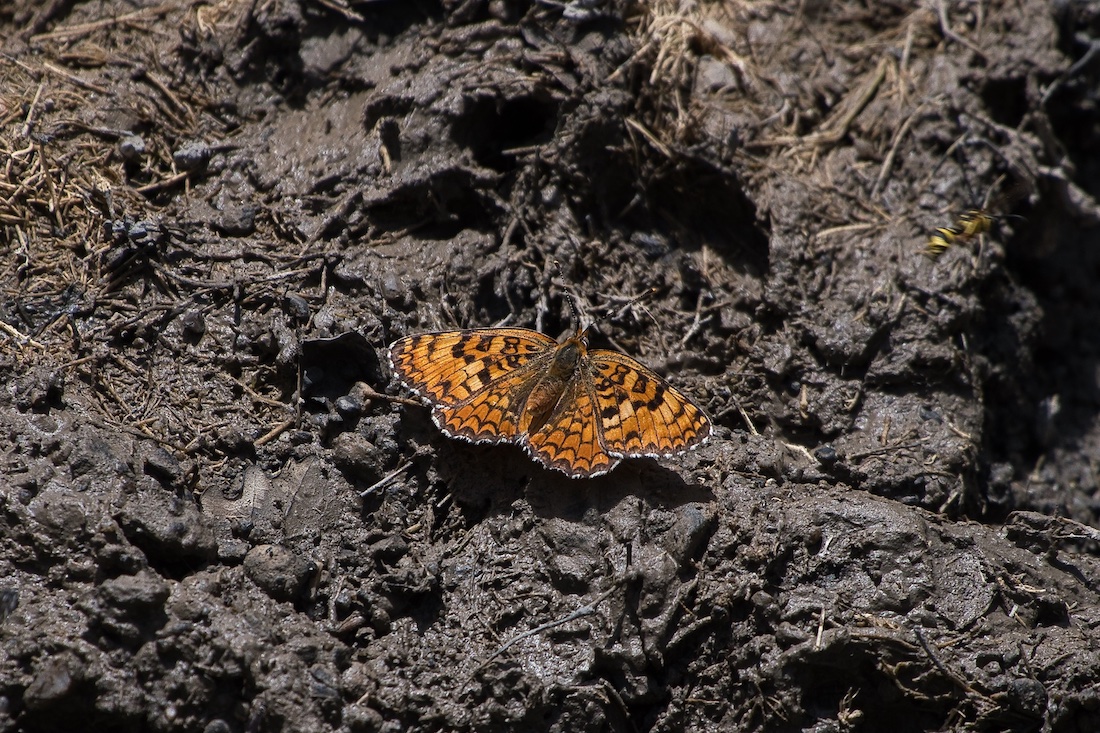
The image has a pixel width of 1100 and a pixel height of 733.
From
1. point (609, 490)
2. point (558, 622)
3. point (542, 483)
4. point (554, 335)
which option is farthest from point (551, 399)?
→ point (558, 622)

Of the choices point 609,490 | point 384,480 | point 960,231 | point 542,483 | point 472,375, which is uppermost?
point 960,231

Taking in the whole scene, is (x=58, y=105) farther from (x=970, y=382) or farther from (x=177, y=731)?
(x=970, y=382)

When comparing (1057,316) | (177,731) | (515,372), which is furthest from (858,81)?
(177,731)

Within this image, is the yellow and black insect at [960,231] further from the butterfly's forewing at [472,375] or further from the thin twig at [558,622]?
the thin twig at [558,622]

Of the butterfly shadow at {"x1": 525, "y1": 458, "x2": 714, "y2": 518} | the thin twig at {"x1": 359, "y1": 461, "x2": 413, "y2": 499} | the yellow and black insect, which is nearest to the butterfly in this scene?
the butterfly shadow at {"x1": 525, "y1": 458, "x2": 714, "y2": 518}

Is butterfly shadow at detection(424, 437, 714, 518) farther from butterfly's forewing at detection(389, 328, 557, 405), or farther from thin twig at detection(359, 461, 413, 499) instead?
butterfly's forewing at detection(389, 328, 557, 405)

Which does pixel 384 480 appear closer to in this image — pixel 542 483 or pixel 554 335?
pixel 542 483

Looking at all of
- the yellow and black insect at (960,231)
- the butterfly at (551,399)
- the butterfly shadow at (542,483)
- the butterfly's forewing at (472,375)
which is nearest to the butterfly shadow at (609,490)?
the butterfly shadow at (542,483)

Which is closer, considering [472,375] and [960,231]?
[472,375]
